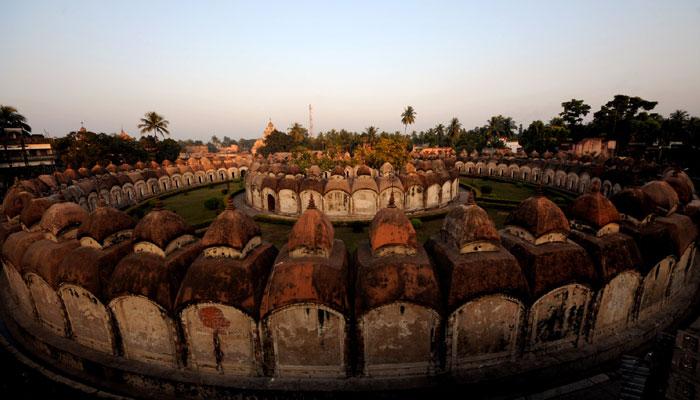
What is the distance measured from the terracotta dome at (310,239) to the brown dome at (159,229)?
177 inches

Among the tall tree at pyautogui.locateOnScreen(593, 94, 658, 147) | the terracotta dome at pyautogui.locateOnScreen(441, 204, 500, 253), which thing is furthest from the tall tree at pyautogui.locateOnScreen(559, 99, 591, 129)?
the terracotta dome at pyautogui.locateOnScreen(441, 204, 500, 253)

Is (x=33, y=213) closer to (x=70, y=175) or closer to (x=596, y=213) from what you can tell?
(x=70, y=175)

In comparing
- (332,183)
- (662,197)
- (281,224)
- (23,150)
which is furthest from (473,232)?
(23,150)

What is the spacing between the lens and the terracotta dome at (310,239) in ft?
40.1

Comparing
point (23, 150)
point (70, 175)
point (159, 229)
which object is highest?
point (23, 150)

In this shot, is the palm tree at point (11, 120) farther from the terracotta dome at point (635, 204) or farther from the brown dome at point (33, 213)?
the terracotta dome at point (635, 204)

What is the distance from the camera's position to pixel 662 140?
62188 mm

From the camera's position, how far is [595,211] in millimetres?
13727

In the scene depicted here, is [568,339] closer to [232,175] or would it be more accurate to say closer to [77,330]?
[77,330]

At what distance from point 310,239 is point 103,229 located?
8647mm

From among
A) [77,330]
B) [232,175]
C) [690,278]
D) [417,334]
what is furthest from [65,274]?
[232,175]

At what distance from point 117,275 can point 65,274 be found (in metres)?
2.49

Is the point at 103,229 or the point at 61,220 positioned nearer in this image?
the point at 103,229

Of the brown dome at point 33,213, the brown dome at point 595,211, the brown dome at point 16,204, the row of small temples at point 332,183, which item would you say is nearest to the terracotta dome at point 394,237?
the brown dome at point 595,211
